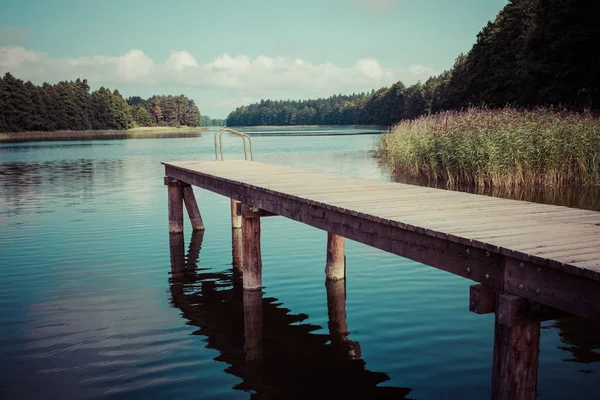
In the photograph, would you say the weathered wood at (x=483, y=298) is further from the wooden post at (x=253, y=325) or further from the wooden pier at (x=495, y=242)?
the wooden post at (x=253, y=325)

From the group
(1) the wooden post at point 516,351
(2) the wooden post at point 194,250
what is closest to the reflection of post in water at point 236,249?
(2) the wooden post at point 194,250

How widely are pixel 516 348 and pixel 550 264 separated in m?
0.79

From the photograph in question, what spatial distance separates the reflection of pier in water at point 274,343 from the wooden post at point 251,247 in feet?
0.67

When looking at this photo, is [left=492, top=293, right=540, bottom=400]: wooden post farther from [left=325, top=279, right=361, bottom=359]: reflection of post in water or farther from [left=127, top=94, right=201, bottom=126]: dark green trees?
[left=127, top=94, right=201, bottom=126]: dark green trees

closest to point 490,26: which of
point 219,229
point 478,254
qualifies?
point 219,229

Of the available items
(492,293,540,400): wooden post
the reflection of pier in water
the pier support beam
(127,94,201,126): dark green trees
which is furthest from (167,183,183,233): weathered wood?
(127,94,201,126): dark green trees

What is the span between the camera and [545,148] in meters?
17.2

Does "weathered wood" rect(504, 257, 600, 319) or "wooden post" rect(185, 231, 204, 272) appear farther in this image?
"wooden post" rect(185, 231, 204, 272)

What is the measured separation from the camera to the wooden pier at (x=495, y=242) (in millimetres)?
3912

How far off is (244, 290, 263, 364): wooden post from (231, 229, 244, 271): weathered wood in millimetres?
2043

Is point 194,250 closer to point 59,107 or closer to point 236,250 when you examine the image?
point 236,250

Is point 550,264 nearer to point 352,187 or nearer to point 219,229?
point 352,187

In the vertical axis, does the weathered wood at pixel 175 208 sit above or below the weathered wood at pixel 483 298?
below

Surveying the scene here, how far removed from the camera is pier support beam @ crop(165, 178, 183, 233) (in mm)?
A: 13609
